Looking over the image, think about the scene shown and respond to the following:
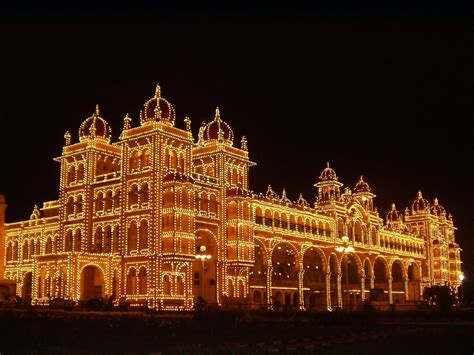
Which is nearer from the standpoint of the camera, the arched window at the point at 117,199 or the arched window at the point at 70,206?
the arched window at the point at 117,199

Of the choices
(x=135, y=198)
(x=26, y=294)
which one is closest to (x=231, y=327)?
(x=135, y=198)

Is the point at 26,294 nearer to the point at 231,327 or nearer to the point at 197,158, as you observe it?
the point at 197,158

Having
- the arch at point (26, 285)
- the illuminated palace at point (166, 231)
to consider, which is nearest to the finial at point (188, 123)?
the illuminated palace at point (166, 231)

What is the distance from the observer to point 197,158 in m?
67.2

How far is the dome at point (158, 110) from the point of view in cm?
5959

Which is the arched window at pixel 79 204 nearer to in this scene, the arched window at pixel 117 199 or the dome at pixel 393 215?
the arched window at pixel 117 199

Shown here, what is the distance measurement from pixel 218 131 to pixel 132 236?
1504cm

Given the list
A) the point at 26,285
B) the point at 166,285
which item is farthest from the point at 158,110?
the point at 26,285

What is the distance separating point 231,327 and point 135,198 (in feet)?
101

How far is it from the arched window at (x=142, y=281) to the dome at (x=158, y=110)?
1462 cm

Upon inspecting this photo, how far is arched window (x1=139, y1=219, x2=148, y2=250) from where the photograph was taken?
58.5 m

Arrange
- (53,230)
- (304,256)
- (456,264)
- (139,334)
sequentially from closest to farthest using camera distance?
1. (139,334)
2. (53,230)
3. (304,256)
4. (456,264)

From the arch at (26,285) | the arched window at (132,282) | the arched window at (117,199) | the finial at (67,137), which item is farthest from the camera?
the arch at (26,285)

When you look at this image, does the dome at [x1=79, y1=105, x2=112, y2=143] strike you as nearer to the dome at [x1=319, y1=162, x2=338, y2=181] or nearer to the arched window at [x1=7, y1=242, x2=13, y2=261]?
the arched window at [x1=7, y1=242, x2=13, y2=261]
